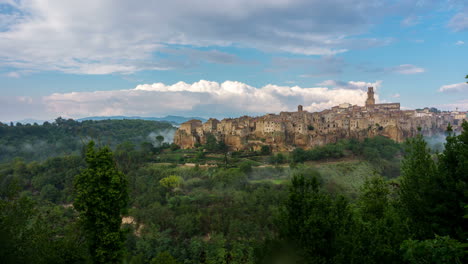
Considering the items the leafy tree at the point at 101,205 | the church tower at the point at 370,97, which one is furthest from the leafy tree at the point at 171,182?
the church tower at the point at 370,97

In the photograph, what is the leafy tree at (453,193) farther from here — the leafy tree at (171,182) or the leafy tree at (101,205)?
the leafy tree at (171,182)

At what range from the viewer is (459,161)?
8.52 m

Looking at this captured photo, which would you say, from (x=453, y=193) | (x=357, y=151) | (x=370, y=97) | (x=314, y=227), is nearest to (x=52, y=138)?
(x=357, y=151)

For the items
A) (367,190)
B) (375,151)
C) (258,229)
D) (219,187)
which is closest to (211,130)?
(219,187)

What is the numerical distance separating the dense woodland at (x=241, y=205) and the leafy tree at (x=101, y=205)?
40 millimetres

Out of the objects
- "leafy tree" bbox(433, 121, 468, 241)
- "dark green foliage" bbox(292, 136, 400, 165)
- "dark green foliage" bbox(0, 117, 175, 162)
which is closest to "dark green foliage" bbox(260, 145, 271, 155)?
"dark green foliage" bbox(292, 136, 400, 165)

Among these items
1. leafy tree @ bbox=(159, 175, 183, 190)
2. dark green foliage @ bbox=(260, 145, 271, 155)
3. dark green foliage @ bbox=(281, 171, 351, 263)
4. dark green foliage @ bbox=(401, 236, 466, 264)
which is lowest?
leafy tree @ bbox=(159, 175, 183, 190)

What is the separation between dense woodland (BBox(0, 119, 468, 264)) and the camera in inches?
349

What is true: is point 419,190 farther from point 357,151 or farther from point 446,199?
point 357,151

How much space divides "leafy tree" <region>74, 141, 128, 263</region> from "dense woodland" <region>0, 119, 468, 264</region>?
0.04 meters

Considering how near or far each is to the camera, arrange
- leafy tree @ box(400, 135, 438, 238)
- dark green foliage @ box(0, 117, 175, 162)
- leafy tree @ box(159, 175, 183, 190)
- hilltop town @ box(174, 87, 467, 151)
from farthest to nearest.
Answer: dark green foliage @ box(0, 117, 175, 162) < hilltop town @ box(174, 87, 467, 151) < leafy tree @ box(159, 175, 183, 190) < leafy tree @ box(400, 135, 438, 238)

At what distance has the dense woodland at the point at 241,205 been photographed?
8.87m

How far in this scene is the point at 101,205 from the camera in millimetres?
10156

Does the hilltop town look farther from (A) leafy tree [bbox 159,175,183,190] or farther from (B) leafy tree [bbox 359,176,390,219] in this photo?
(B) leafy tree [bbox 359,176,390,219]
